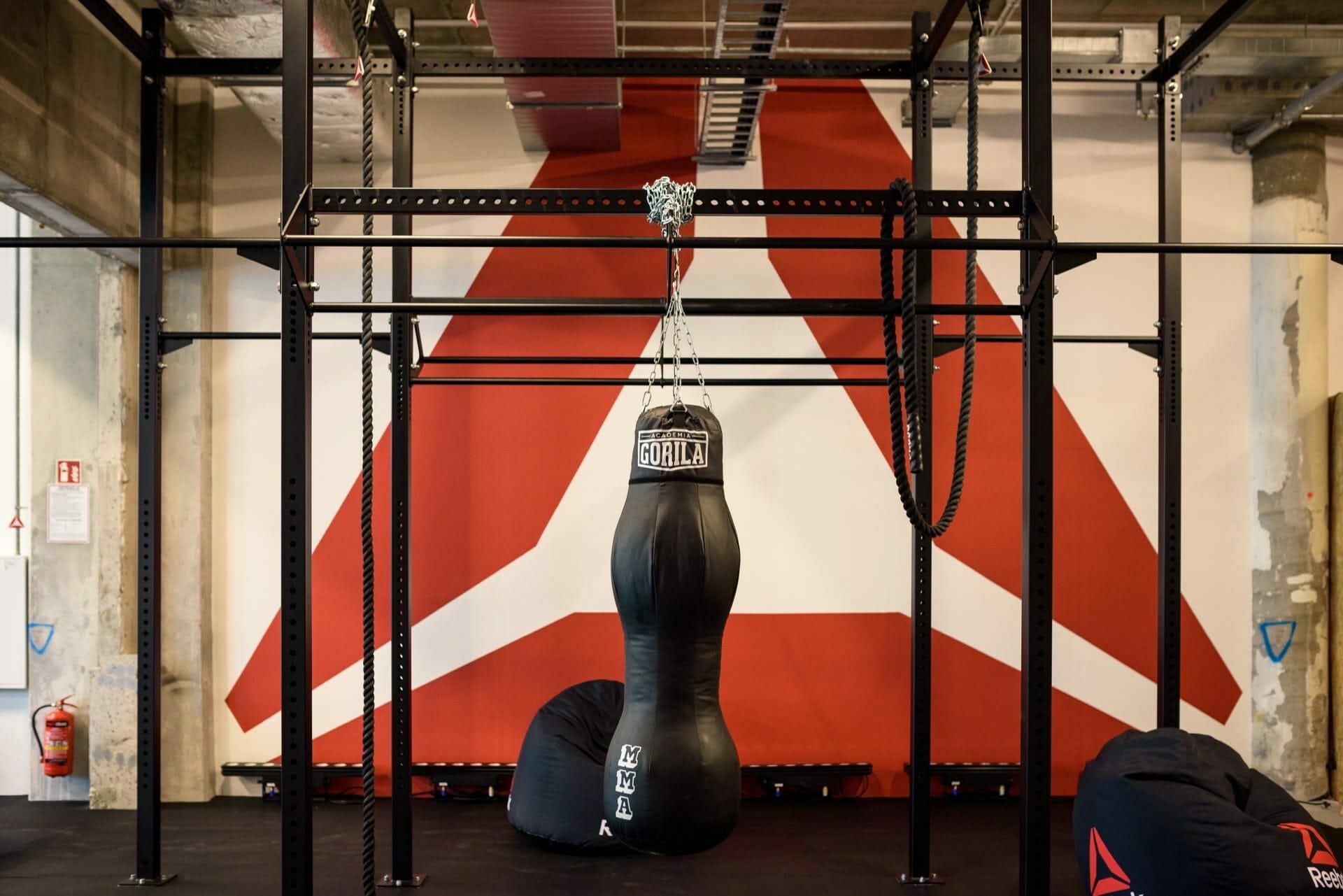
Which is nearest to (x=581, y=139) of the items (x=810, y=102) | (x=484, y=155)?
(x=484, y=155)

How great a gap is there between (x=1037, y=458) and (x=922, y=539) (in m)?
1.40

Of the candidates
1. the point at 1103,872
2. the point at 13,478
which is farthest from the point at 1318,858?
the point at 13,478

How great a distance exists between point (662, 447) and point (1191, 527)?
416 centimetres

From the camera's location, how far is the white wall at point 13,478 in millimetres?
5121

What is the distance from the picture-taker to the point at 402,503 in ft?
12.2

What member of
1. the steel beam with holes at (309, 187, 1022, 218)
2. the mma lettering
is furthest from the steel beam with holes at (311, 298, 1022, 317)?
the mma lettering

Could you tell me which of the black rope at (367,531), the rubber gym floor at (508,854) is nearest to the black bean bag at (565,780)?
A: the rubber gym floor at (508,854)

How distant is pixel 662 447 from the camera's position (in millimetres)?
2320

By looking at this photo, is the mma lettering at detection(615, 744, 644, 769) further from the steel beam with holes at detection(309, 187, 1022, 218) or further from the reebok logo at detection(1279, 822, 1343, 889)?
the reebok logo at detection(1279, 822, 1343, 889)

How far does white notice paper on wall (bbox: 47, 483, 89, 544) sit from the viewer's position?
5.11m

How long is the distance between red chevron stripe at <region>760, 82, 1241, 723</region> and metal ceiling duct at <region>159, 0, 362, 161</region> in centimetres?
226

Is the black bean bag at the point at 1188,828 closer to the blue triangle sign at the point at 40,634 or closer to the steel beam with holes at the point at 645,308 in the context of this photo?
the steel beam with holes at the point at 645,308

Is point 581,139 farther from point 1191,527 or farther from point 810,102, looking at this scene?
point 1191,527

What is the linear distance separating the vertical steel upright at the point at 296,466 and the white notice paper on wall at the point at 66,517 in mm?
3520
